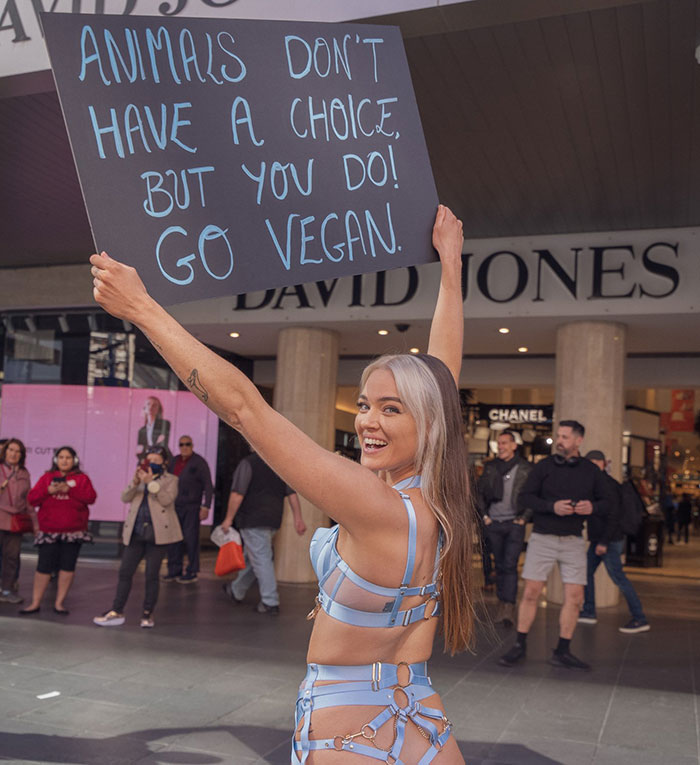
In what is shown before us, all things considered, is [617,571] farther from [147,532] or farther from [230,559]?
[147,532]

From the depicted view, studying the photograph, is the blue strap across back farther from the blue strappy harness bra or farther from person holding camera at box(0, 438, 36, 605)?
person holding camera at box(0, 438, 36, 605)

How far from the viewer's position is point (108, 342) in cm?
1376

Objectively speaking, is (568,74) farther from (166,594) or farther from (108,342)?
(108,342)

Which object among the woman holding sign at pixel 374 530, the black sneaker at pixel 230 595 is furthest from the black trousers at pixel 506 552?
the woman holding sign at pixel 374 530

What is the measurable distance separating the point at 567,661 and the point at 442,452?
5628 millimetres

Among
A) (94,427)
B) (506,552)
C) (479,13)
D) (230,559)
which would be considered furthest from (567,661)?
(94,427)

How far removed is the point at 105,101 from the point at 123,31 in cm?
24

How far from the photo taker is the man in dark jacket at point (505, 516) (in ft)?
28.1

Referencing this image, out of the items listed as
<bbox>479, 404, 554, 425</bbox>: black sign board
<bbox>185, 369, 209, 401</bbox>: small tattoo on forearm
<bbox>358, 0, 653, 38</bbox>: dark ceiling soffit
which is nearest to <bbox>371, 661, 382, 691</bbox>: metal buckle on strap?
<bbox>185, 369, 209, 401</bbox>: small tattoo on forearm

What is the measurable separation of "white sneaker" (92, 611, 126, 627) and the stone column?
540 centimetres

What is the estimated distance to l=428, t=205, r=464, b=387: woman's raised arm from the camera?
2.35 metres

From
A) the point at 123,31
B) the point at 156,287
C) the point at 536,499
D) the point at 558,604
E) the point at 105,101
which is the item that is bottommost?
the point at 558,604

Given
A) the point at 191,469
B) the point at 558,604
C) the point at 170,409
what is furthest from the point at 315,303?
the point at 558,604

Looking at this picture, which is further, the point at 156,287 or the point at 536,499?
the point at 536,499
